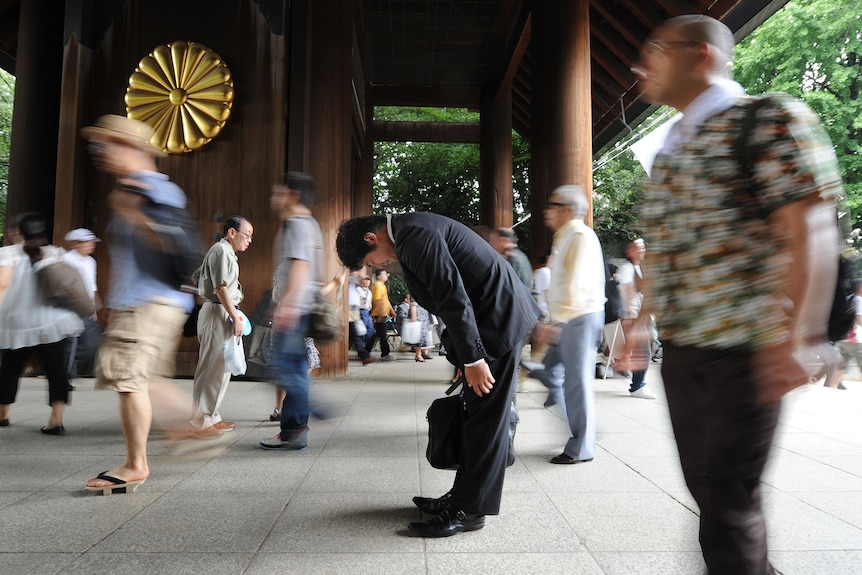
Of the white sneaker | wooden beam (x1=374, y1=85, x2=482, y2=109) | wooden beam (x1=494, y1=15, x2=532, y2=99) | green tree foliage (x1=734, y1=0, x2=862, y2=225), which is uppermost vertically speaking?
green tree foliage (x1=734, y1=0, x2=862, y2=225)

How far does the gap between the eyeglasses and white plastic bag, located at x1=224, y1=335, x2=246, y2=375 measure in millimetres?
3874

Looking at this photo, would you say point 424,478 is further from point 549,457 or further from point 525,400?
point 525,400

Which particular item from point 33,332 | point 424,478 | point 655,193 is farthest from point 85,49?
point 655,193

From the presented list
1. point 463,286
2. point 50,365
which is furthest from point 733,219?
point 50,365

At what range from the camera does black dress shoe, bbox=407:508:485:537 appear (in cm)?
271

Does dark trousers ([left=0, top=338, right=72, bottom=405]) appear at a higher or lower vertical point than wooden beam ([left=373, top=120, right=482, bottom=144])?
lower

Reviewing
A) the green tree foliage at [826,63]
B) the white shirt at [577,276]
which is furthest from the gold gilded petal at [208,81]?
the green tree foliage at [826,63]

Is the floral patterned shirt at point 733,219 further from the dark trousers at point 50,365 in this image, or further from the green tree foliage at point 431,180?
the green tree foliage at point 431,180

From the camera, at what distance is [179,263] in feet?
10.1

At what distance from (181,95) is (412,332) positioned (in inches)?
250

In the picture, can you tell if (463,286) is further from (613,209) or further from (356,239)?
(613,209)

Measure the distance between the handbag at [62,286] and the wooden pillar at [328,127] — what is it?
355 cm

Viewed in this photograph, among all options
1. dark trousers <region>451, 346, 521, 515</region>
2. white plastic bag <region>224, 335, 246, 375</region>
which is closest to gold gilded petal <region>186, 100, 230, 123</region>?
white plastic bag <region>224, 335, 246, 375</region>

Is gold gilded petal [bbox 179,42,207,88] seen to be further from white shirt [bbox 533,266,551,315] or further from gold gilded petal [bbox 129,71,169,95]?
white shirt [bbox 533,266,551,315]
